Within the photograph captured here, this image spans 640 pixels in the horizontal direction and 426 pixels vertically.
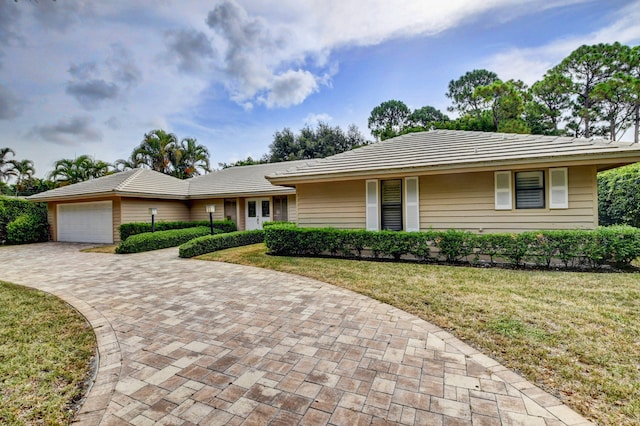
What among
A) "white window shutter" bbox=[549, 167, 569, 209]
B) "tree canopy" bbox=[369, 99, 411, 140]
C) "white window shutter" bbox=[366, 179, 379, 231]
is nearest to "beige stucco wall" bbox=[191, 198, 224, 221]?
"white window shutter" bbox=[366, 179, 379, 231]

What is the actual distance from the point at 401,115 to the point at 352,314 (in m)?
35.7

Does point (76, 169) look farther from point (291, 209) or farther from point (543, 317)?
point (543, 317)

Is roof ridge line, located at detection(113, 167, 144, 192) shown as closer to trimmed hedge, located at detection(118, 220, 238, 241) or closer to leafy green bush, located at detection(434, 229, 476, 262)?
trimmed hedge, located at detection(118, 220, 238, 241)

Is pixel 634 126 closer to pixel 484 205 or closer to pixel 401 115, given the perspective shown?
pixel 401 115

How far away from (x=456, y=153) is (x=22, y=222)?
806 inches

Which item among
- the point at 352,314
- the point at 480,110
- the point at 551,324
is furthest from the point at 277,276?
the point at 480,110

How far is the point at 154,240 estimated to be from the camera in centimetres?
1095

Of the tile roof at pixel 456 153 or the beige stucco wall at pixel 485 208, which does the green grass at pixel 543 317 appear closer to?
the beige stucco wall at pixel 485 208

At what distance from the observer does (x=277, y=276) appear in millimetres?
6176

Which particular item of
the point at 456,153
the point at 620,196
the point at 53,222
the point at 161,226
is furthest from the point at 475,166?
the point at 53,222

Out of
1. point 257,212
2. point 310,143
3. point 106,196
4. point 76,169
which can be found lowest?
point 257,212

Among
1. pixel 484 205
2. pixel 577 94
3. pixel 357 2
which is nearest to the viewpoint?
pixel 484 205

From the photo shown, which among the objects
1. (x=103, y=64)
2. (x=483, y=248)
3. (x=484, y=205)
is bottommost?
(x=483, y=248)

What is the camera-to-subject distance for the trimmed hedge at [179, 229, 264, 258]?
8.94 metres
